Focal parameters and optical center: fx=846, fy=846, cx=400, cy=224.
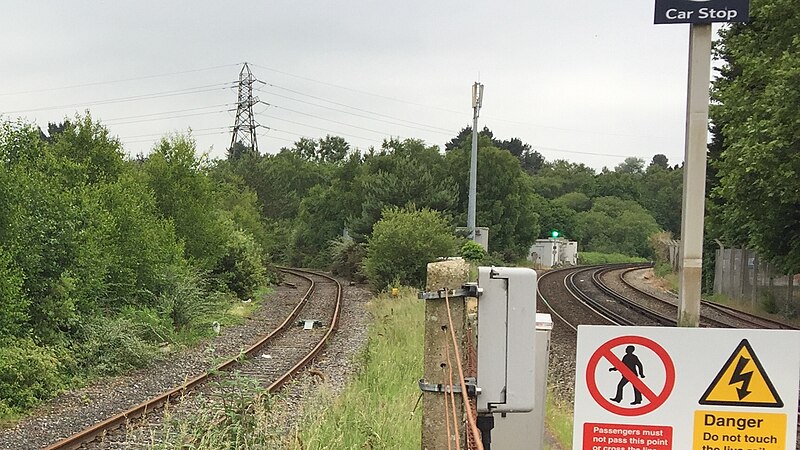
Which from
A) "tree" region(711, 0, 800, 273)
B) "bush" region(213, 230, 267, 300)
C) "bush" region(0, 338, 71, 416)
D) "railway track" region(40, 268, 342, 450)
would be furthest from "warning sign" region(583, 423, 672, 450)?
"bush" region(213, 230, 267, 300)

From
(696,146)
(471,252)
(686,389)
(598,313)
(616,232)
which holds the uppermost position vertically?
(616,232)

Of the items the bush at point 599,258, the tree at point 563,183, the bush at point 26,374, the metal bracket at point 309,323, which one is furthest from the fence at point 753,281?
the tree at point 563,183

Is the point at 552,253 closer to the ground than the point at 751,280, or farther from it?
farther from it

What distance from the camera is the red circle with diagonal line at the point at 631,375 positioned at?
10.8 feet

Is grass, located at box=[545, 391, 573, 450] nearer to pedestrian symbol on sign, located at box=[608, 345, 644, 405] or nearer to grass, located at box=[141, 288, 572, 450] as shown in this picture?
grass, located at box=[141, 288, 572, 450]

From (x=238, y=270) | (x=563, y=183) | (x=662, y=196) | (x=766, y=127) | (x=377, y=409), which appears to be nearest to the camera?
(x=377, y=409)

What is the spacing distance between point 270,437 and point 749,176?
49.8 feet

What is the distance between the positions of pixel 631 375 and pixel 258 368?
39.9 ft

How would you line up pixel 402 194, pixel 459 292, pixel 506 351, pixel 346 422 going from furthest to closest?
pixel 402 194 → pixel 346 422 → pixel 459 292 → pixel 506 351

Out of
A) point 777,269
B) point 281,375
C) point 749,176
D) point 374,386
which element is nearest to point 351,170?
point 777,269

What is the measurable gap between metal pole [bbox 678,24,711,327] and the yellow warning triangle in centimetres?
183

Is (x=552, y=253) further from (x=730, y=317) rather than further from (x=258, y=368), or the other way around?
(x=258, y=368)

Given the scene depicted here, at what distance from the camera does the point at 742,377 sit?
3252 mm

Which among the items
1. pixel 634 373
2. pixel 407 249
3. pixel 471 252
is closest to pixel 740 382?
pixel 634 373
